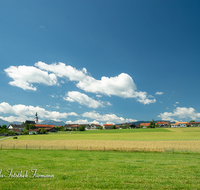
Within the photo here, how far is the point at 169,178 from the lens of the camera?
40.2 ft

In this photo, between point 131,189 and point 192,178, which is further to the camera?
point 192,178

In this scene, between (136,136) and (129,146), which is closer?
(129,146)

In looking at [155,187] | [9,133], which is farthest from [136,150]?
[9,133]

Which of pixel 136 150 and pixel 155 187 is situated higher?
pixel 155 187

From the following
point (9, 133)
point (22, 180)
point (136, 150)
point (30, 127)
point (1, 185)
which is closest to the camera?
point (1, 185)

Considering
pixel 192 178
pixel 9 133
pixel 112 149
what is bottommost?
pixel 9 133

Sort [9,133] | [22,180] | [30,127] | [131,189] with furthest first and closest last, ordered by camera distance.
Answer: [30,127]
[9,133]
[22,180]
[131,189]

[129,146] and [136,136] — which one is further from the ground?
[129,146]

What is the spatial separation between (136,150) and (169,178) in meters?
21.6

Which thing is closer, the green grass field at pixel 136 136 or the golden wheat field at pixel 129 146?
the golden wheat field at pixel 129 146

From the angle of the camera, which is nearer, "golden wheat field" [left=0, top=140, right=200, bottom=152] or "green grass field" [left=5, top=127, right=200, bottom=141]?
"golden wheat field" [left=0, top=140, right=200, bottom=152]

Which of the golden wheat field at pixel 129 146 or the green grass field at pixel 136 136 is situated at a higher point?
the golden wheat field at pixel 129 146

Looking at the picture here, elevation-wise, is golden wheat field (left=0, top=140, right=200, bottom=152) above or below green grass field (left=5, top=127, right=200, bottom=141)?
above

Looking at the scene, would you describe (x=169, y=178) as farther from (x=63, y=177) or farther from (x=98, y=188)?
(x=63, y=177)
